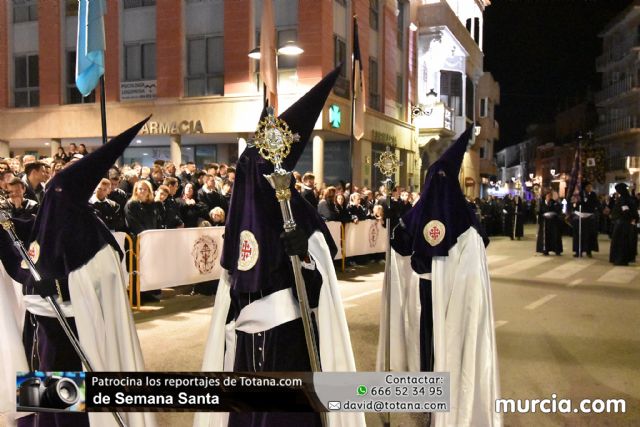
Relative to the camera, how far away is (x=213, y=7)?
22.9 metres

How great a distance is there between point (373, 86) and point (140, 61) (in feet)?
31.1

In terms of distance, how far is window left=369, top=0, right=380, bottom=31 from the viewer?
26.4 m

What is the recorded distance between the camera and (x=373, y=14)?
88.0 feet

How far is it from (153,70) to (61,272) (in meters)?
21.0

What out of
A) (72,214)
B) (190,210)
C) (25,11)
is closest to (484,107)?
(25,11)

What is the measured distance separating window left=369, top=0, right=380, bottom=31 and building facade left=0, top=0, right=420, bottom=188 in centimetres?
8

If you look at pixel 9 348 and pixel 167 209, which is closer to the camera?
pixel 9 348

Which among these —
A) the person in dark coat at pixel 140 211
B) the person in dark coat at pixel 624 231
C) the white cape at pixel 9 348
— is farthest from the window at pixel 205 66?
the white cape at pixel 9 348

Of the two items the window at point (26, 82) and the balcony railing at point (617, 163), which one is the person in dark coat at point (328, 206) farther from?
the balcony railing at point (617, 163)

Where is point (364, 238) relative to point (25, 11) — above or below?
below

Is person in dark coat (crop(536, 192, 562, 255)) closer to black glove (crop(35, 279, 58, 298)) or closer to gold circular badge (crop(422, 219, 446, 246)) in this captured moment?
gold circular badge (crop(422, 219, 446, 246))

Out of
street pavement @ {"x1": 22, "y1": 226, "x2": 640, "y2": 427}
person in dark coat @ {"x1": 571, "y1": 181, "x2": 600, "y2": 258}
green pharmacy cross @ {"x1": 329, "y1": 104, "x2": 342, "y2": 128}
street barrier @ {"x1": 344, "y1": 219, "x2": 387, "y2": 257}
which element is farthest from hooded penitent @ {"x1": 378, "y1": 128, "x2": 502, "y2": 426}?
green pharmacy cross @ {"x1": 329, "y1": 104, "x2": 342, "y2": 128}

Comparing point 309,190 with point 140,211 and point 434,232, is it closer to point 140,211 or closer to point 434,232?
point 140,211

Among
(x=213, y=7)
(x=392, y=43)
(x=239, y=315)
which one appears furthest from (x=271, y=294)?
(x=392, y=43)
